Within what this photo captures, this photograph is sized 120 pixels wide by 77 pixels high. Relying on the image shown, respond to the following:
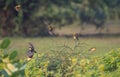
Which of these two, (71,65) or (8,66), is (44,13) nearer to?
(71,65)

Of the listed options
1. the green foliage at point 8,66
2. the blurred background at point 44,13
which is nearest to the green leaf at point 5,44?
the green foliage at point 8,66

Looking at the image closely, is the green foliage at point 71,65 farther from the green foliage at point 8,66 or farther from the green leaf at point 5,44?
the green leaf at point 5,44

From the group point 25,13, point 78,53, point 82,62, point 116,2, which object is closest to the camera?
point 82,62

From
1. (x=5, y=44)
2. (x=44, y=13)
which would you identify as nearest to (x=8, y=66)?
(x=5, y=44)

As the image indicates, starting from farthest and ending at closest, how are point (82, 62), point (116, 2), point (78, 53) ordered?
1. point (116, 2)
2. point (78, 53)
3. point (82, 62)

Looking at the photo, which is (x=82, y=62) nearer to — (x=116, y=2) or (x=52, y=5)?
(x=52, y=5)

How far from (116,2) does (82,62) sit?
18.4 metres

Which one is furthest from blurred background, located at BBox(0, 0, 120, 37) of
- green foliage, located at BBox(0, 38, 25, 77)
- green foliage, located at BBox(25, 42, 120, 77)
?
green foliage, located at BBox(0, 38, 25, 77)

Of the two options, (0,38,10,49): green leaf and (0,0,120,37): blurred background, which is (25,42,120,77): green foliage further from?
(0,0,120,37): blurred background

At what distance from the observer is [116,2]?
2442cm

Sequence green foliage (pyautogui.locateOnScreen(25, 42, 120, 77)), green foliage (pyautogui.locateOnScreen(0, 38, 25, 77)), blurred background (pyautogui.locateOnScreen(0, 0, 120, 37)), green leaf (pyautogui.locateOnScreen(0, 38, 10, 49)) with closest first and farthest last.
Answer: green foliage (pyautogui.locateOnScreen(0, 38, 25, 77)) → green leaf (pyautogui.locateOnScreen(0, 38, 10, 49)) → green foliage (pyautogui.locateOnScreen(25, 42, 120, 77)) → blurred background (pyautogui.locateOnScreen(0, 0, 120, 37))

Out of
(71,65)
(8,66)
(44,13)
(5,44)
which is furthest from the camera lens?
(44,13)

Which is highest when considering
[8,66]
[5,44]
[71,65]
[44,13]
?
[5,44]

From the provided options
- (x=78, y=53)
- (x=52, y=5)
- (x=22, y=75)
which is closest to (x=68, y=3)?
(x=52, y=5)
